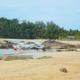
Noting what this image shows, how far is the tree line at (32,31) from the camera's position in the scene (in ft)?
410

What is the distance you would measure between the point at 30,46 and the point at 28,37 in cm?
5641

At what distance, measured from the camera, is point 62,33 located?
121 m

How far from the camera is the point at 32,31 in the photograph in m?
127

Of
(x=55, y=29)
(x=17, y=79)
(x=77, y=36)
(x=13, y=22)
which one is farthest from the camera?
(x=13, y=22)

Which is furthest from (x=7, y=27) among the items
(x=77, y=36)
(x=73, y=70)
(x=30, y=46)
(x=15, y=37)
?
(x=73, y=70)

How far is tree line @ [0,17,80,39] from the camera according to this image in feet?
410

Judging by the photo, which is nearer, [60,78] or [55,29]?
[60,78]

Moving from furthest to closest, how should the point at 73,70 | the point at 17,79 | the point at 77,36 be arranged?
1. the point at 77,36
2. the point at 73,70
3. the point at 17,79

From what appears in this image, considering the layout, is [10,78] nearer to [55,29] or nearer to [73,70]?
[73,70]

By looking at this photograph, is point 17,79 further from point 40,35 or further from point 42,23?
point 42,23

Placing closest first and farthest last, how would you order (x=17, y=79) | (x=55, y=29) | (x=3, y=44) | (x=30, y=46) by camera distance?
(x=17, y=79) → (x=30, y=46) → (x=3, y=44) → (x=55, y=29)

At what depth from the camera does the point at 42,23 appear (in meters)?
140

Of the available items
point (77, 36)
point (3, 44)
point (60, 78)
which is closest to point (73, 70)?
point (60, 78)

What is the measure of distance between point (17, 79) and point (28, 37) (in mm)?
118532
